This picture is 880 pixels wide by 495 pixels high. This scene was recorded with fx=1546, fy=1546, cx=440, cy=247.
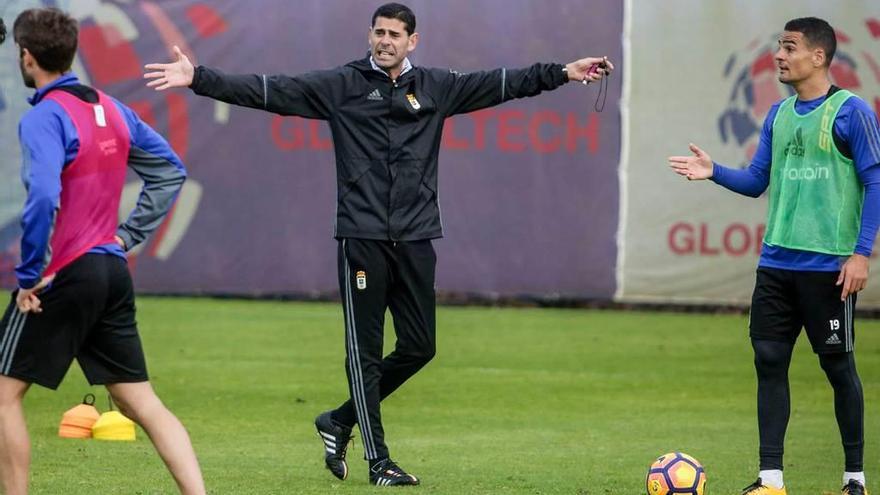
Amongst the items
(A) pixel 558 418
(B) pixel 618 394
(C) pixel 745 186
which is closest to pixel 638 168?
(B) pixel 618 394

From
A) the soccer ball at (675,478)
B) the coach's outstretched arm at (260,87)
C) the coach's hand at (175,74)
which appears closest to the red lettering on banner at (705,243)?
the coach's outstretched arm at (260,87)

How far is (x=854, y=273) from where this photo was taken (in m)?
7.15

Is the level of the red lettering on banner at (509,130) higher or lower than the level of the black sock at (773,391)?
higher

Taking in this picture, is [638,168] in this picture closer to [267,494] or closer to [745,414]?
[745,414]

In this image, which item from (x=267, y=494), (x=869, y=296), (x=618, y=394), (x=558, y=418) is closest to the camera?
(x=267, y=494)

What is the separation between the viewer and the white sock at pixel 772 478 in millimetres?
7301

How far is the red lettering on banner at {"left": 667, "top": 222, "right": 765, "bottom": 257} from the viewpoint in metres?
17.0

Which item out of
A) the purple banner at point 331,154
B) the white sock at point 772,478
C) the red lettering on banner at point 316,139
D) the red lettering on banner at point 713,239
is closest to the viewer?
the white sock at point 772,478

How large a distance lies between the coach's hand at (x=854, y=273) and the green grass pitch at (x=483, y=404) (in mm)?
1207

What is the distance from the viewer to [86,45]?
17.6 meters

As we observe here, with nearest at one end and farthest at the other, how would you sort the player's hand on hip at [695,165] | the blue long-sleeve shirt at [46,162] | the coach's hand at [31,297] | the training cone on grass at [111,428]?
the blue long-sleeve shirt at [46,162], the coach's hand at [31,297], the player's hand on hip at [695,165], the training cone on grass at [111,428]

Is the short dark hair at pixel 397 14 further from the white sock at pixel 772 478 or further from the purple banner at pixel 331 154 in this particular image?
the purple banner at pixel 331 154

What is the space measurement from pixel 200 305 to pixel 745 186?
10.8 metres

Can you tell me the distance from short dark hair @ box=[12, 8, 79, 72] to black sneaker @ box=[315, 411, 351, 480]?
2.85 m
